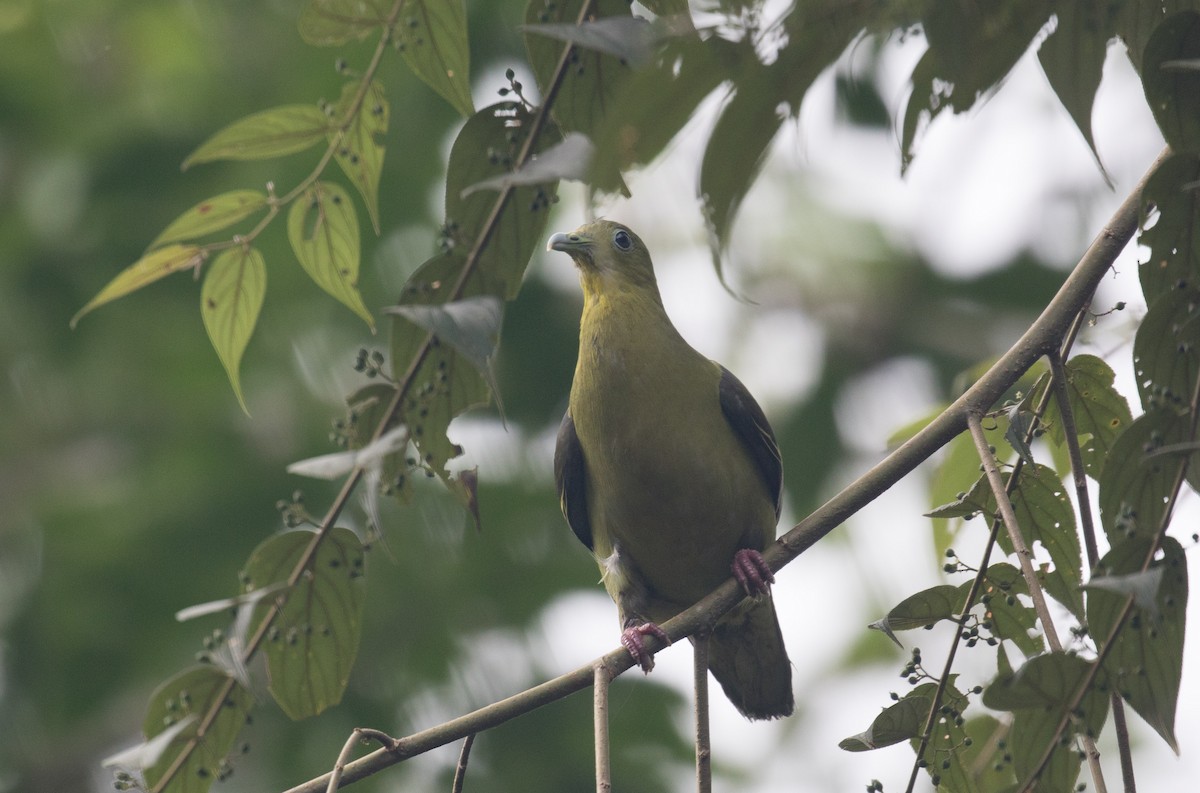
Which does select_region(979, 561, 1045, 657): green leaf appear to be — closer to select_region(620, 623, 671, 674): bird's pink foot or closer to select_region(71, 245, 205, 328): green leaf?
select_region(620, 623, 671, 674): bird's pink foot

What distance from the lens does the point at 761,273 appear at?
8.87 meters

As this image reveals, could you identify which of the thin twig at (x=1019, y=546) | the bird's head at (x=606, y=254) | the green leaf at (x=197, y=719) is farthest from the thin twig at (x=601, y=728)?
the bird's head at (x=606, y=254)

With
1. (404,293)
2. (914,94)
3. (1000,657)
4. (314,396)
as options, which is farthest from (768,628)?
(314,396)

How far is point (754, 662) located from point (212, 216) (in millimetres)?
3009

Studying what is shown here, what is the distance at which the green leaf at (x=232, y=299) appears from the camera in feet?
8.21

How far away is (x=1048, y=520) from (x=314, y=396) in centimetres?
638

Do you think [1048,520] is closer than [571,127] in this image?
No

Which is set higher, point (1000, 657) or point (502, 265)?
point (502, 265)

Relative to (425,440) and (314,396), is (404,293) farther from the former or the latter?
(314,396)

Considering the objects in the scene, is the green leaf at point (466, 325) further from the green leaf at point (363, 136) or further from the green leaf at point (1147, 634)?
the green leaf at point (1147, 634)

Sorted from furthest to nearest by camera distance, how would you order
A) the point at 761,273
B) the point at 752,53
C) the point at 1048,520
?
1. the point at 761,273
2. the point at 1048,520
3. the point at 752,53

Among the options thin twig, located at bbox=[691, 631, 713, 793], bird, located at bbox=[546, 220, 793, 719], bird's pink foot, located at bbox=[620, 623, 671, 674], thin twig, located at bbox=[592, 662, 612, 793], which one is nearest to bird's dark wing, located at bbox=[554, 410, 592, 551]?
bird, located at bbox=[546, 220, 793, 719]

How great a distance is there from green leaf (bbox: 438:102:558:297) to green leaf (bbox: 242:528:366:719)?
0.57 metres

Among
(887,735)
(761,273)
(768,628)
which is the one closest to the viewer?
(887,735)
